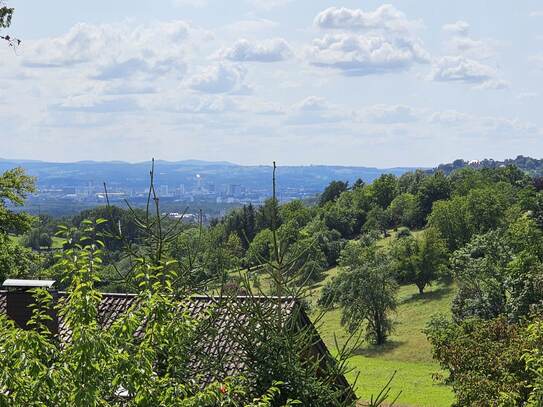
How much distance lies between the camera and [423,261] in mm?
77188

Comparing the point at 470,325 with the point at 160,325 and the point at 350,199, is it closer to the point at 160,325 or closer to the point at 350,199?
the point at 160,325

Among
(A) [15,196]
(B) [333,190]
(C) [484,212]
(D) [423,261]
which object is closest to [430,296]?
(D) [423,261]

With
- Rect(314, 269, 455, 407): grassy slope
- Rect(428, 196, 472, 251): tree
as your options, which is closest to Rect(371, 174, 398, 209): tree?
Rect(428, 196, 472, 251): tree

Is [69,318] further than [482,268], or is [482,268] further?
[482,268]

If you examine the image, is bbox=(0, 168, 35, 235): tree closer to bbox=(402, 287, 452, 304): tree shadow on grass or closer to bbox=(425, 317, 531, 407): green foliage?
bbox=(425, 317, 531, 407): green foliage

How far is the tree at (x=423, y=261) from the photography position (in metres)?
76.9

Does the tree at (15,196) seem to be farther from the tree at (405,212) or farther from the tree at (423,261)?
the tree at (405,212)

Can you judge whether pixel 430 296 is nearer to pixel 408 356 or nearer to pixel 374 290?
pixel 374 290

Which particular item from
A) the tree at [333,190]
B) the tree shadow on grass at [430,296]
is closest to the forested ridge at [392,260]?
the tree shadow on grass at [430,296]

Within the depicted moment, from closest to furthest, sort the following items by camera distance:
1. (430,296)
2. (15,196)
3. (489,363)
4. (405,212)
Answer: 1. (489,363)
2. (15,196)
3. (430,296)
4. (405,212)

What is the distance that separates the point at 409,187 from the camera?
13925 cm

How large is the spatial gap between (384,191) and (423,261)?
2322 inches

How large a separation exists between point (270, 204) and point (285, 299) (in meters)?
2.07

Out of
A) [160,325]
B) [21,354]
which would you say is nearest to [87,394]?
[21,354]
